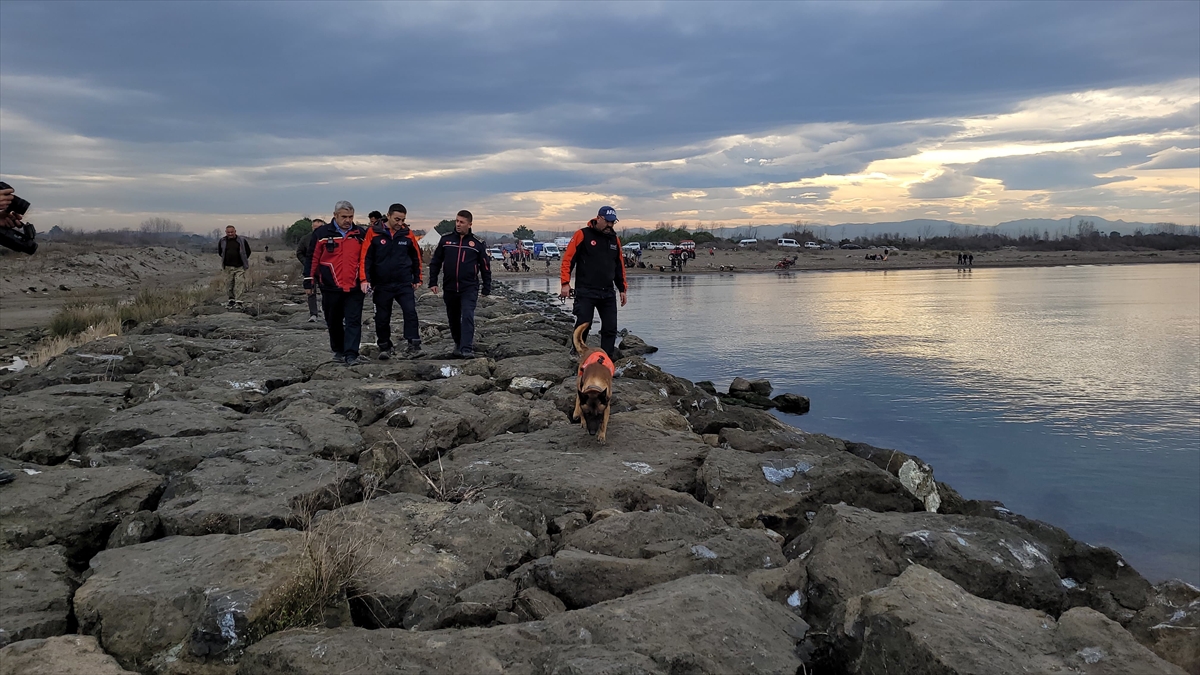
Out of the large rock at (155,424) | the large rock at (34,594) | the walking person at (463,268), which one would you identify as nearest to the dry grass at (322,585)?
the large rock at (34,594)

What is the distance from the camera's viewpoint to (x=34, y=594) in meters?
3.66

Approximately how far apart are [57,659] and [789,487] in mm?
4450

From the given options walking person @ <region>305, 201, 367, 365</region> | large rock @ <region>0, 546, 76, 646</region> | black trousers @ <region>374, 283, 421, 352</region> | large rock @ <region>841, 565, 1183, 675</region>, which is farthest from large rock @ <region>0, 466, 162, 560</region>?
black trousers @ <region>374, 283, 421, 352</region>

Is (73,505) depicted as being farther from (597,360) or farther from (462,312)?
(462,312)

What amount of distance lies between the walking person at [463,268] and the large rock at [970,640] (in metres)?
7.53

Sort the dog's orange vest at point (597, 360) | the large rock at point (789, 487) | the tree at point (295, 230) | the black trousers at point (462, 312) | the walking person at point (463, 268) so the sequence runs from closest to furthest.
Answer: the large rock at point (789, 487)
the dog's orange vest at point (597, 360)
the walking person at point (463, 268)
the black trousers at point (462, 312)
the tree at point (295, 230)

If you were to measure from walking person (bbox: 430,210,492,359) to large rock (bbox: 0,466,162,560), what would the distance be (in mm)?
5368

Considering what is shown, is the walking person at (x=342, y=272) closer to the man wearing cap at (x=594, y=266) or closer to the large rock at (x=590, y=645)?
the man wearing cap at (x=594, y=266)

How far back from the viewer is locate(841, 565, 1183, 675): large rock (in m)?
2.86

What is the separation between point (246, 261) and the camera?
59.4 ft

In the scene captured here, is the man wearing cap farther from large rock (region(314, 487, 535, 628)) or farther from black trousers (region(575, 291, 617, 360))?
large rock (region(314, 487, 535, 628))

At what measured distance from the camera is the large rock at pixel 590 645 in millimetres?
2926

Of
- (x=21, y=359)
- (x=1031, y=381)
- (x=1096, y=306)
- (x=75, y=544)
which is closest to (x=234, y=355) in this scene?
(x=21, y=359)

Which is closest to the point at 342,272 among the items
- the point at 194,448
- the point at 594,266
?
the point at 594,266
